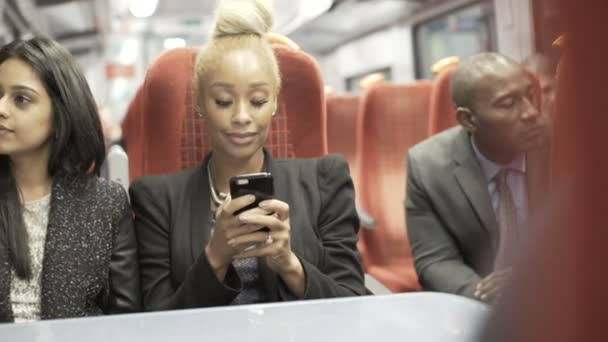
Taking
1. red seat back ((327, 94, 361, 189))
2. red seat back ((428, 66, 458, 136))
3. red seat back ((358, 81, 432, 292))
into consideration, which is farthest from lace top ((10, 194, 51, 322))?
red seat back ((327, 94, 361, 189))

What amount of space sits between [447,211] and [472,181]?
0.32 feet

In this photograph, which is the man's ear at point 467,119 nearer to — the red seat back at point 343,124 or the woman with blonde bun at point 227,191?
the woman with blonde bun at point 227,191

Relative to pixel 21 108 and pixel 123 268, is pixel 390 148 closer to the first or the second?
pixel 123 268

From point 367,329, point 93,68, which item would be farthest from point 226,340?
point 93,68

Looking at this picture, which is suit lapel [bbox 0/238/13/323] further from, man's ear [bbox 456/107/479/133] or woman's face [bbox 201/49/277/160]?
man's ear [bbox 456/107/479/133]

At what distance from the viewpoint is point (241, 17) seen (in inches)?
50.5

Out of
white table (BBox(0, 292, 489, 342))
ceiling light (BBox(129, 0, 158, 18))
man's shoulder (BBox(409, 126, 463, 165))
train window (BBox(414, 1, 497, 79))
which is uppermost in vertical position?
ceiling light (BBox(129, 0, 158, 18))

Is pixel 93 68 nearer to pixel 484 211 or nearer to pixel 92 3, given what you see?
pixel 92 3

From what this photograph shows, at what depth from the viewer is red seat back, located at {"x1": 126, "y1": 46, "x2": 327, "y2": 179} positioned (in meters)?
1.51

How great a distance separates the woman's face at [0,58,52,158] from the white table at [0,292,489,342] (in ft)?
1.29

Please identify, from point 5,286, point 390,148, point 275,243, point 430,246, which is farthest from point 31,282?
point 390,148

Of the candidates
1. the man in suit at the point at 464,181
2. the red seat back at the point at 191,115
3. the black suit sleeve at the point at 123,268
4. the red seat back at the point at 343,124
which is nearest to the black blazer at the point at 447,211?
the man in suit at the point at 464,181

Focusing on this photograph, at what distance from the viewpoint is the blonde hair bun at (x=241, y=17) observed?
1.28m

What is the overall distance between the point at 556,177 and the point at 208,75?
111 centimetres
